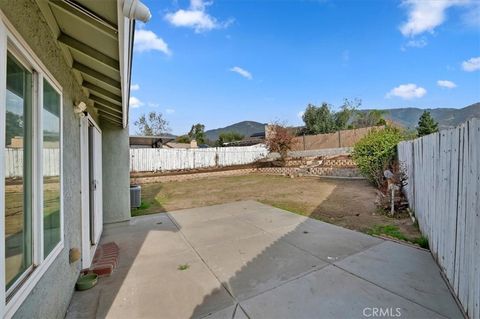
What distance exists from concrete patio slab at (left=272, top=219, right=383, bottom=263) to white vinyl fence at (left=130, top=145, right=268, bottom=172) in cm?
1484

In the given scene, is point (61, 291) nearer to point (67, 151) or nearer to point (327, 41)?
point (67, 151)

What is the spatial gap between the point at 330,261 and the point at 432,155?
2193mm

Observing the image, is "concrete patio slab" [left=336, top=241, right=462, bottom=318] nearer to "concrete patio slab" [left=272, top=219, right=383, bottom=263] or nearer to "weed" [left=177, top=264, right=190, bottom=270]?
"concrete patio slab" [left=272, top=219, right=383, bottom=263]

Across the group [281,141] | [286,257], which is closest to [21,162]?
[286,257]

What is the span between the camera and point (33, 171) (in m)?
1.74

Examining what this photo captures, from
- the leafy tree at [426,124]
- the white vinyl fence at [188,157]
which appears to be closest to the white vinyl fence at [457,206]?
the white vinyl fence at [188,157]

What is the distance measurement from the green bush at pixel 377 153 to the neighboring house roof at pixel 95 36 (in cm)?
864

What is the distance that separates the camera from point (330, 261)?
3.34 metres

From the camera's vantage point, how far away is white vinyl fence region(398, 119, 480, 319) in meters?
1.98

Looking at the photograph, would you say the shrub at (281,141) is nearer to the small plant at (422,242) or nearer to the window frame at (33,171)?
the small plant at (422,242)

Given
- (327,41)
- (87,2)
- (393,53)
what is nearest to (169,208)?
(87,2)

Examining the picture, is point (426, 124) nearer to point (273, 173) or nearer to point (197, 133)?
point (273, 173)

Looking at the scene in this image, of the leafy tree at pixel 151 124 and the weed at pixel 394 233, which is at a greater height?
the leafy tree at pixel 151 124

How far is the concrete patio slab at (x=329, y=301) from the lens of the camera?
7.41 ft
